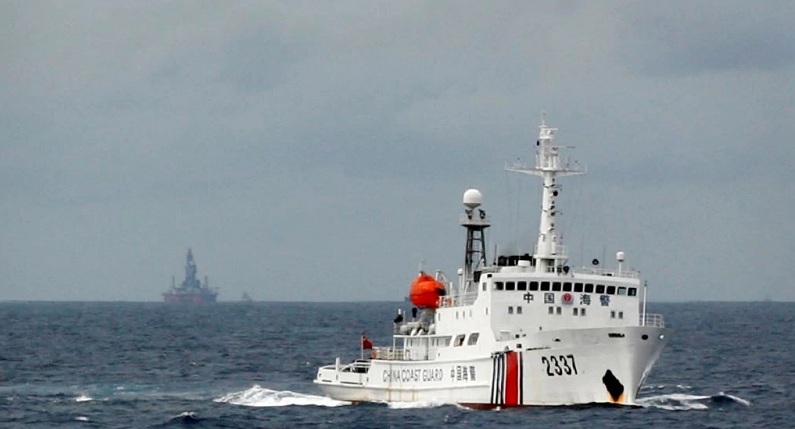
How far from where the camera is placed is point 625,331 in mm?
55688

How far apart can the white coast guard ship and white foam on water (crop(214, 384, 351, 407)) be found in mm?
3686

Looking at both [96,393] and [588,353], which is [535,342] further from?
[96,393]

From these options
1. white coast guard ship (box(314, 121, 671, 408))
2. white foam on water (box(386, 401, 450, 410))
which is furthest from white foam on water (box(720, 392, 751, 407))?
white foam on water (box(386, 401, 450, 410))

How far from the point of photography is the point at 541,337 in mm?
55188

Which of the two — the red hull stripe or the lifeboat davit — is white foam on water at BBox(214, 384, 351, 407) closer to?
the lifeboat davit

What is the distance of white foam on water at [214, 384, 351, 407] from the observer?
211 ft

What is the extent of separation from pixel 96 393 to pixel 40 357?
31.1 metres


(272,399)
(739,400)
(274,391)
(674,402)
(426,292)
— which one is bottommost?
(272,399)

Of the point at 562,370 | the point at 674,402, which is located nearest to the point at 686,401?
the point at 674,402

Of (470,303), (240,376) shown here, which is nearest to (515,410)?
(470,303)

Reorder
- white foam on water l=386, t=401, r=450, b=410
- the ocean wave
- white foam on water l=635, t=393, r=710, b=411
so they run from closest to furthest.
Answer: white foam on water l=386, t=401, r=450, b=410 < white foam on water l=635, t=393, r=710, b=411 < the ocean wave

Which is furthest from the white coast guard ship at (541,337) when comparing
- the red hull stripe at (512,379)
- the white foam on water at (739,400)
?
the white foam on water at (739,400)

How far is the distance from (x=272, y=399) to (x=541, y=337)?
1513cm

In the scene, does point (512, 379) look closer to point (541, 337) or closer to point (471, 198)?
point (541, 337)
